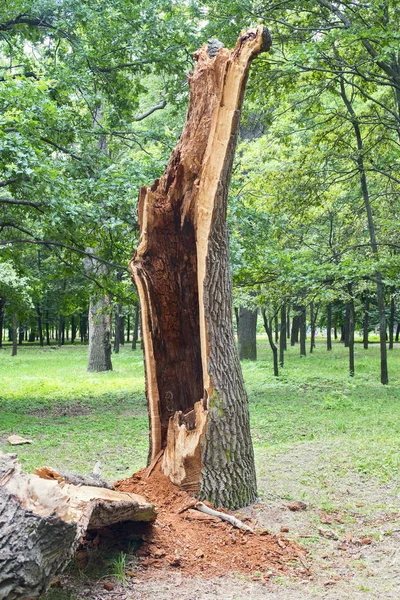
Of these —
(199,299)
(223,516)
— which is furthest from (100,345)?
(223,516)

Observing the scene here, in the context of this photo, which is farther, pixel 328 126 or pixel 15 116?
pixel 328 126

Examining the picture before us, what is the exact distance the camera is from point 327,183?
49.9ft

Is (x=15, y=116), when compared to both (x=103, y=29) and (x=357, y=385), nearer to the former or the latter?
(x=103, y=29)

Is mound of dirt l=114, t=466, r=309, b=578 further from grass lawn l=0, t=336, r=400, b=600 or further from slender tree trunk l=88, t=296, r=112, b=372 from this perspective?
slender tree trunk l=88, t=296, r=112, b=372

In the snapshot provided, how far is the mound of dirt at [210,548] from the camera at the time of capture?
389cm

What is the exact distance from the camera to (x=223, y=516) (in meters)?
4.55

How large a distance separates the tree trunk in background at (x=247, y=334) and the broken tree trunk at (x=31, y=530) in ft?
62.1

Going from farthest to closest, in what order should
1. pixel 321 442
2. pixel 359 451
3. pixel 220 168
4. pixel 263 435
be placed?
pixel 263 435 → pixel 321 442 → pixel 359 451 → pixel 220 168

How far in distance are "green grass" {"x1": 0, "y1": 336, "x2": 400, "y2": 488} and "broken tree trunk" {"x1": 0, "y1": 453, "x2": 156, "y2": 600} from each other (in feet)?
12.3

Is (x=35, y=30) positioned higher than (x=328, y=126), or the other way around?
(x=35, y=30)

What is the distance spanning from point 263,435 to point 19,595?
22.1 feet

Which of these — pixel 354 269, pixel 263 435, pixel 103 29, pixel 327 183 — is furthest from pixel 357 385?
pixel 103 29

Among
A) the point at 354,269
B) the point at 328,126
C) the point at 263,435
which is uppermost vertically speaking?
the point at 328,126

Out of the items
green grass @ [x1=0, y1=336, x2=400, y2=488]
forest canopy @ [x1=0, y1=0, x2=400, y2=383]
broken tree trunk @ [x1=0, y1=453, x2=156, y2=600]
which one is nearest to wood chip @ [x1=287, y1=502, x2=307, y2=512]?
green grass @ [x1=0, y1=336, x2=400, y2=488]
